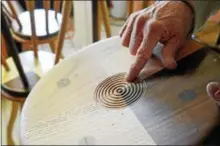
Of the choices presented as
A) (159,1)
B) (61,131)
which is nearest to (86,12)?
(159,1)

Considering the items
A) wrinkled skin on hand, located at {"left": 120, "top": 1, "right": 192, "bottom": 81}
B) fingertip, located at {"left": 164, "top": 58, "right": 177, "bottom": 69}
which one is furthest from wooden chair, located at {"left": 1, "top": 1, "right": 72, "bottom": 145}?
fingertip, located at {"left": 164, "top": 58, "right": 177, "bottom": 69}

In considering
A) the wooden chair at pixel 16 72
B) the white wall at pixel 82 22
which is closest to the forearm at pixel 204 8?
the wooden chair at pixel 16 72

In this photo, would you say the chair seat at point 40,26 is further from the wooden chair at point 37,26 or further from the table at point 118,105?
the table at point 118,105

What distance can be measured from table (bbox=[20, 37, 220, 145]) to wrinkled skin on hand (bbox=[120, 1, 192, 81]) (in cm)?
3

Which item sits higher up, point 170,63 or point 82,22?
point 170,63

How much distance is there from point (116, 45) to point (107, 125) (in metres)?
0.26

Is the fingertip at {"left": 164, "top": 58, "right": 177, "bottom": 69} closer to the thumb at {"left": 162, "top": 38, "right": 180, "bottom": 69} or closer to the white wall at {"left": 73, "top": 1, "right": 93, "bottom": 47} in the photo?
the thumb at {"left": 162, "top": 38, "right": 180, "bottom": 69}

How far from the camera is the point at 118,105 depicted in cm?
55

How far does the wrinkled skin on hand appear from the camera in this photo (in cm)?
60

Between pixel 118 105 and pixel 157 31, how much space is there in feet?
0.61

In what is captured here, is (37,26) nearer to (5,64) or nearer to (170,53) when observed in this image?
(5,64)

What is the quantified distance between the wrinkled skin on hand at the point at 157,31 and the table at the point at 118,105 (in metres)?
0.03

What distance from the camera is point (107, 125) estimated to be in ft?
1.67

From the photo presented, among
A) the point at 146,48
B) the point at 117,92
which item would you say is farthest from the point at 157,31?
the point at 117,92
